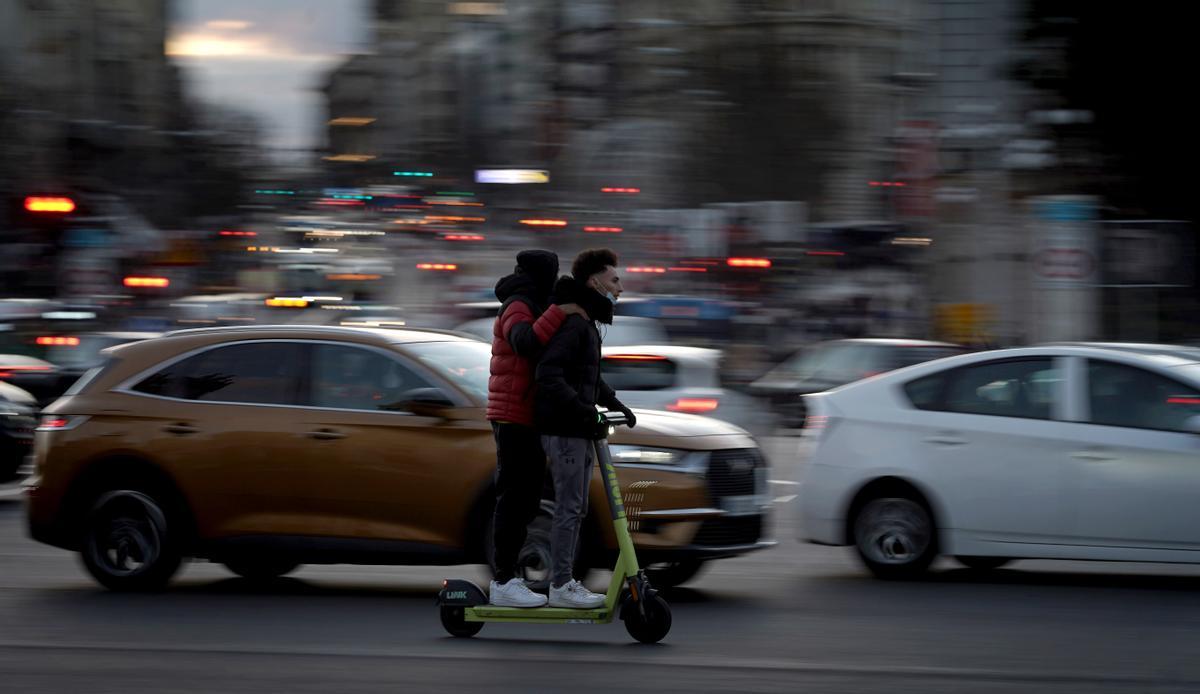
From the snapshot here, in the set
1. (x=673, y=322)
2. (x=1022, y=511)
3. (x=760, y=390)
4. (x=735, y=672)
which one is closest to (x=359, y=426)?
(x=735, y=672)

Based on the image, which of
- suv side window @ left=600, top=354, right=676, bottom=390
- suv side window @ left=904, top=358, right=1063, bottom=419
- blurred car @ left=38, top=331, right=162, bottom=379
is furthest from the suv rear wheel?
blurred car @ left=38, top=331, right=162, bottom=379

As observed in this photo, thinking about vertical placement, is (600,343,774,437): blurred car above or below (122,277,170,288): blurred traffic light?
below

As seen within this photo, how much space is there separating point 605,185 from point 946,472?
70.1 metres

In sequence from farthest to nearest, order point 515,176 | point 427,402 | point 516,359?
point 515,176 < point 427,402 < point 516,359

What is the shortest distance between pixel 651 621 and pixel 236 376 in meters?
3.36

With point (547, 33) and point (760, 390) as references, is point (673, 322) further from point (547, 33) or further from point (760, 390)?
point (547, 33)

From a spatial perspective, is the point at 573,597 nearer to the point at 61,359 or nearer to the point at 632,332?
the point at 632,332

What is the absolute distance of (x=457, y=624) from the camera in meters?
8.20

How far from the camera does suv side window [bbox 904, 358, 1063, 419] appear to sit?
10305mm

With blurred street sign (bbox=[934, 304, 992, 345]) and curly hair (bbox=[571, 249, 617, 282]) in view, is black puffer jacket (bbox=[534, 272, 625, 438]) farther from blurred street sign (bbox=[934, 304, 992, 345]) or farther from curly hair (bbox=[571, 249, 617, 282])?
blurred street sign (bbox=[934, 304, 992, 345])

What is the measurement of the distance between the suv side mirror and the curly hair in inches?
75.3

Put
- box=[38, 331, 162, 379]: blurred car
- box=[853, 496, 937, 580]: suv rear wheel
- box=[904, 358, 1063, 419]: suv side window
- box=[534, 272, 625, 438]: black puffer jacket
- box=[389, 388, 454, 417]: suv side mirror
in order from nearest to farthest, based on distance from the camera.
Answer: box=[534, 272, 625, 438]: black puffer jacket
box=[389, 388, 454, 417]: suv side mirror
box=[904, 358, 1063, 419]: suv side window
box=[853, 496, 937, 580]: suv rear wheel
box=[38, 331, 162, 379]: blurred car

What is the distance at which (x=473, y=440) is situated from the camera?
9344 millimetres

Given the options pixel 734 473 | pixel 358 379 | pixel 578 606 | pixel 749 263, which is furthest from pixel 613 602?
pixel 749 263
